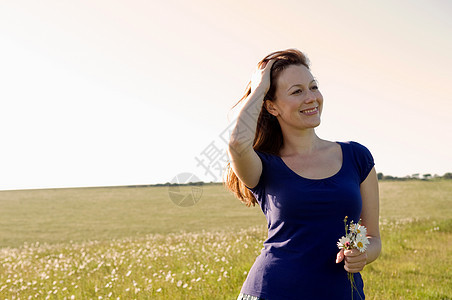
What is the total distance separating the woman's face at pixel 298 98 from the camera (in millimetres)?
3238

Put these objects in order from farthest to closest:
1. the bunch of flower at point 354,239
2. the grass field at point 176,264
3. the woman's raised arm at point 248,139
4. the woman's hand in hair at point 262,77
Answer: the grass field at point 176,264
the woman's hand in hair at point 262,77
the woman's raised arm at point 248,139
the bunch of flower at point 354,239

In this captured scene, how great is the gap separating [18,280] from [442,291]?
7432 millimetres

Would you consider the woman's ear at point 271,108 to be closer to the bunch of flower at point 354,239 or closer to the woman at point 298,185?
the woman at point 298,185

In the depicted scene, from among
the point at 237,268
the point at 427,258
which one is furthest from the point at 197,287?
the point at 427,258

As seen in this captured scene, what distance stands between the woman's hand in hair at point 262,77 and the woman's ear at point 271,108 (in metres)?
0.18

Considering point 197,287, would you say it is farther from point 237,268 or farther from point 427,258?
point 427,258

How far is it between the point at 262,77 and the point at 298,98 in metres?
0.31

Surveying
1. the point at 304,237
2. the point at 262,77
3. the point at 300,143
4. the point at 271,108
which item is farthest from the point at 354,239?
the point at 262,77

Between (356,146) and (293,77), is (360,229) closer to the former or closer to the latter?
(356,146)

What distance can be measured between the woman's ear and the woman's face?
43 mm

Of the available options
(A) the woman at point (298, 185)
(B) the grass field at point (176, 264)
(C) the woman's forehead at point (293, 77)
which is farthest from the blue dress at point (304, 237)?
(B) the grass field at point (176, 264)

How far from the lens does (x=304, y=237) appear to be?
9.69 feet

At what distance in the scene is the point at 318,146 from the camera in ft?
11.2

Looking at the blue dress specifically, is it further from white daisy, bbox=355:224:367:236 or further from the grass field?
the grass field
